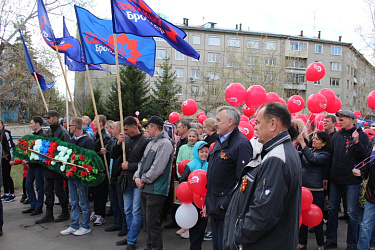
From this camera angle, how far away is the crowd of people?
212cm

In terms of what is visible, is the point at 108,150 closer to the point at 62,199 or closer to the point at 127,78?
the point at 62,199

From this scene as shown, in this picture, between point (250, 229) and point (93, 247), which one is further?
point (93, 247)

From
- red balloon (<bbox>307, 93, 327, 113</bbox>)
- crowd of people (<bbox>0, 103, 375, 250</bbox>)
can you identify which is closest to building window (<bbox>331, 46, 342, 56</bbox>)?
crowd of people (<bbox>0, 103, 375, 250</bbox>)

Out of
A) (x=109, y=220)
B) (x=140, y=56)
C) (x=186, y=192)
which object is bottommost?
(x=109, y=220)

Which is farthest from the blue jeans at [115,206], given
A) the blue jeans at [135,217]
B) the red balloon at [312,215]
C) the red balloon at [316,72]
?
the red balloon at [316,72]

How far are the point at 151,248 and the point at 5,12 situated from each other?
13086 mm

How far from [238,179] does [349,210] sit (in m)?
2.67

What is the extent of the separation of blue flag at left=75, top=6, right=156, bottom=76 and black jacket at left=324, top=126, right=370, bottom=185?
12.3 feet

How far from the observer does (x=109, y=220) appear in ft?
22.5

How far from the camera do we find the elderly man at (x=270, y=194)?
203cm

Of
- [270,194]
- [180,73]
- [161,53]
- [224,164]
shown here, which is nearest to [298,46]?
[180,73]

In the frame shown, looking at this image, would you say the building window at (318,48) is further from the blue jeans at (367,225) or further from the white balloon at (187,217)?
the white balloon at (187,217)

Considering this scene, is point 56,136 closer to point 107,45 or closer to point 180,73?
point 107,45

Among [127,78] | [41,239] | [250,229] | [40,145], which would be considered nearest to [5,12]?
[40,145]
